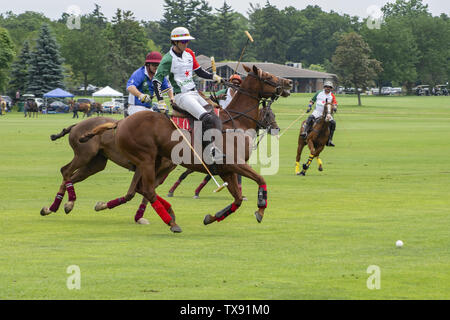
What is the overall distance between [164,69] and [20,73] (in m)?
106

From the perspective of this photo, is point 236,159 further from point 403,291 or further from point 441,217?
point 403,291

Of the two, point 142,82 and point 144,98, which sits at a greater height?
point 142,82

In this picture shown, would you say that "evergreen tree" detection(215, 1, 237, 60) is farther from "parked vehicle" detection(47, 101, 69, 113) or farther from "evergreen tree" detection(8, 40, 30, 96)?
"parked vehicle" detection(47, 101, 69, 113)

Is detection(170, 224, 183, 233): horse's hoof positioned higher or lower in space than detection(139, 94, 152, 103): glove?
lower

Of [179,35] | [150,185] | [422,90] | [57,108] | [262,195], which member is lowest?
[422,90]

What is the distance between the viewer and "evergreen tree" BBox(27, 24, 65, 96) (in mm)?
110975

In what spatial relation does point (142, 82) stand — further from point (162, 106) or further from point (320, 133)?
point (320, 133)

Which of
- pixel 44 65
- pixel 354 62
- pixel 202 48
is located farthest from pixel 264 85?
pixel 202 48

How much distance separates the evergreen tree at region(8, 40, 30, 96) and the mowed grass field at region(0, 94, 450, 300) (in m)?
93.6

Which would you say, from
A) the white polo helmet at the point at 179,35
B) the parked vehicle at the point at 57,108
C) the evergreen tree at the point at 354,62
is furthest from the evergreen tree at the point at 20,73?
the white polo helmet at the point at 179,35

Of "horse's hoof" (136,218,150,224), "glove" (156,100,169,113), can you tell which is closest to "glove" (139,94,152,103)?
"glove" (156,100,169,113)

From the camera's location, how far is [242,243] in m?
13.0

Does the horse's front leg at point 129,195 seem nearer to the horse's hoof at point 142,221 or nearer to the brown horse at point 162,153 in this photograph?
the brown horse at point 162,153
